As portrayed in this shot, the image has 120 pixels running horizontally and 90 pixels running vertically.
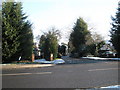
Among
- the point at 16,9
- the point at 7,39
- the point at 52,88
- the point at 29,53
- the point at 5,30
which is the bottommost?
the point at 52,88

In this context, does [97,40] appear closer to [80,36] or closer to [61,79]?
[80,36]

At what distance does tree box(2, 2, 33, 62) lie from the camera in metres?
20.5

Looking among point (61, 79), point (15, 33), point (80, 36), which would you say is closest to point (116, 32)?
point (80, 36)

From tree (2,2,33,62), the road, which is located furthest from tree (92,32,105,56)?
the road

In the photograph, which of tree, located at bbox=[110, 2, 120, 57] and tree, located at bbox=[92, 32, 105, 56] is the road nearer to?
tree, located at bbox=[110, 2, 120, 57]

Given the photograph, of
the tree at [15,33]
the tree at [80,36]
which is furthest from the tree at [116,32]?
the tree at [15,33]

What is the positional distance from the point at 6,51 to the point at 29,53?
3728mm

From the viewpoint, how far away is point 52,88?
6637mm

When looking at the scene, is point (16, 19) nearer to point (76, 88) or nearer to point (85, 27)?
point (76, 88)

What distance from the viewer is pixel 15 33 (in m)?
21.2

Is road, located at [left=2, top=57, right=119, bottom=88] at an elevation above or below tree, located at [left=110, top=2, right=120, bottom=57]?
below

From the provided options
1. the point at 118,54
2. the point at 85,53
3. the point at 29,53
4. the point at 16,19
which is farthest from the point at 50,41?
the point at 85,53

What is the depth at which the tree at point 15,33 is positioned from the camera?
20547mm

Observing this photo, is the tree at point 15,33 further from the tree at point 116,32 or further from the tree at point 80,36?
the tree at point 80,36
